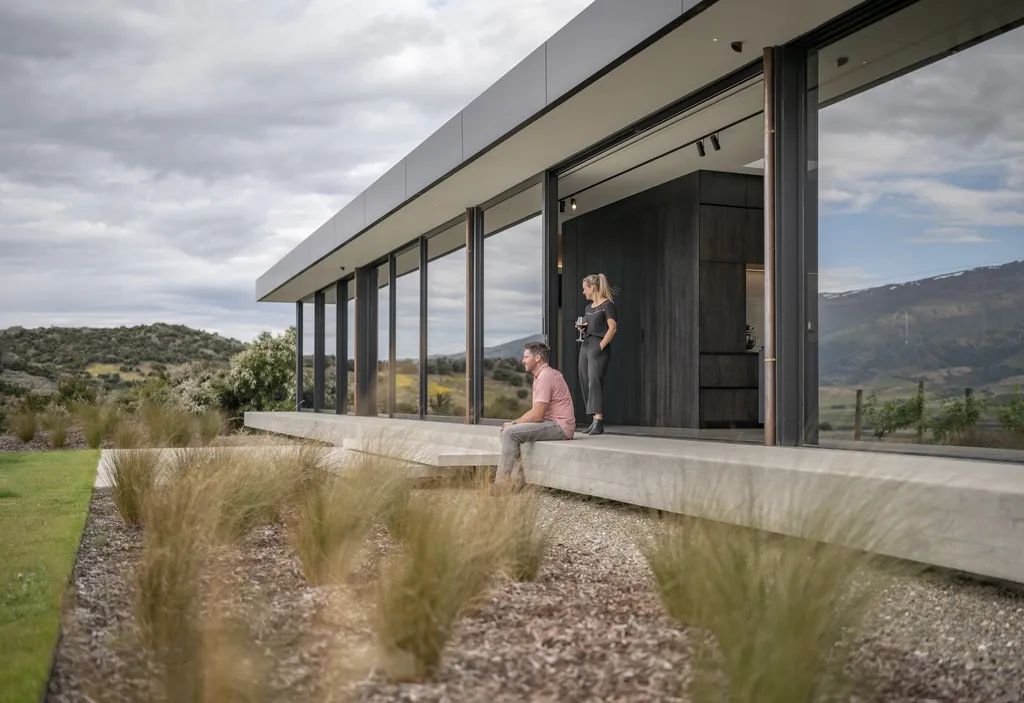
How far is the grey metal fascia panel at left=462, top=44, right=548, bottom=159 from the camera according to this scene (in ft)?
24.0

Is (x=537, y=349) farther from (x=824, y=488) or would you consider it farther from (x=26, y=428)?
(x=26, y=428)

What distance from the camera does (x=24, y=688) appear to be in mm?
2457

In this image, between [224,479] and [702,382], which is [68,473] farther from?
[702,382]

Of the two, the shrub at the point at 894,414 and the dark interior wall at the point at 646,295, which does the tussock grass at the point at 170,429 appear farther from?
the shrub at the point at 894,414

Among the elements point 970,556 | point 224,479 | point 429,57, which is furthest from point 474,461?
point 429,57

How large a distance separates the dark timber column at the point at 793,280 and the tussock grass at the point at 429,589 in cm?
297

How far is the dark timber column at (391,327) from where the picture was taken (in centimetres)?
1398

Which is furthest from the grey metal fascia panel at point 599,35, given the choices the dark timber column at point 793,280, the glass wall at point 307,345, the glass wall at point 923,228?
the glass wall at point 307,345

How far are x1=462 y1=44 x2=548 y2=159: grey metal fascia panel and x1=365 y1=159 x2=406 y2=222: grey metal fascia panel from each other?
205 centimetres

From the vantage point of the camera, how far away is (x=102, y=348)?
42688mm

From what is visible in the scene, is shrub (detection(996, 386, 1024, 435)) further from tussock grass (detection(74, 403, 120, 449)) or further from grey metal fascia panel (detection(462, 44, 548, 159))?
tussock grass (detection(74, 403, 120, 449))

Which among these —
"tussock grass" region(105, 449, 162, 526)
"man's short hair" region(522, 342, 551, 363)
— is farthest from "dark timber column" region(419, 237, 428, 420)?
"tussock grass" region(105, 449, 162, 526)

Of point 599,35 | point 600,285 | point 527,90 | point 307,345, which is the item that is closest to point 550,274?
point 600,285

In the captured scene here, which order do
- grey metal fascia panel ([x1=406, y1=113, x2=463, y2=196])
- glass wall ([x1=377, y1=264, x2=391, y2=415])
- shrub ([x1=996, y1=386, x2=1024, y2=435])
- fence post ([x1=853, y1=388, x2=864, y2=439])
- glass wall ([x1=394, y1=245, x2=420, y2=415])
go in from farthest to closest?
1. glass wall ([x1=377, y1=264, x2=391, y2=415])
2. glass wall ([x1=394, y1=245, x2=420, y2=415])
3. grey metal fascia panel ([x1=406, y1=113, x2=463, y2=196])
4. fence post ([x1=853, y1=388, x2=864, y2=439])
5. shrub ([x1=996, y1=386, x2=1024, y2=435])
